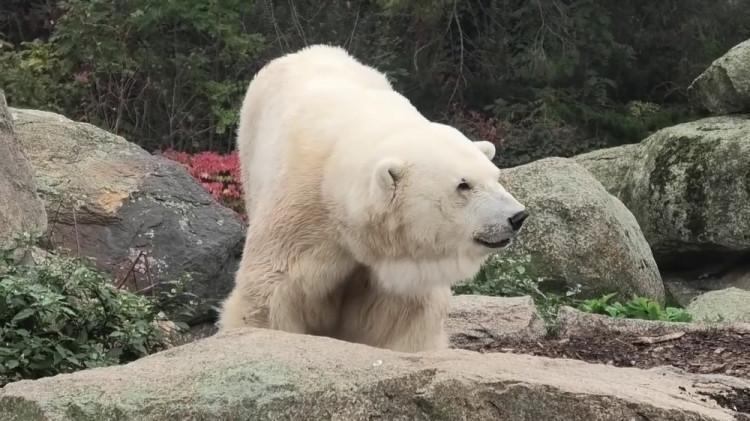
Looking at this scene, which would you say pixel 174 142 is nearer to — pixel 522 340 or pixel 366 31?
pixel 366 31

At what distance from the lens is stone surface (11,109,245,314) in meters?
6.17

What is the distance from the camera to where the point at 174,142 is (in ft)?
41.1

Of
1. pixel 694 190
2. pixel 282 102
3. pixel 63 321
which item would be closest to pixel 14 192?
pixel 63 321

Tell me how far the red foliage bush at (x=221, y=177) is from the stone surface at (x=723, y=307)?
4.02 meters

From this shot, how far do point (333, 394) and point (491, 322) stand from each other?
2.84 metres

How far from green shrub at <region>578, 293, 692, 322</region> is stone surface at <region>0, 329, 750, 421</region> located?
11.5 feet

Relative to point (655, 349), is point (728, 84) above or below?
above

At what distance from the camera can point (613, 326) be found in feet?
18.8

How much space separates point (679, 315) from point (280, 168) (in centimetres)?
333

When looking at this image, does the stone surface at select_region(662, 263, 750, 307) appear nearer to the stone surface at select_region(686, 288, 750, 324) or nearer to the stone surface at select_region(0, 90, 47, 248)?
the stone surface at select_region(686, 288, 750, 324)

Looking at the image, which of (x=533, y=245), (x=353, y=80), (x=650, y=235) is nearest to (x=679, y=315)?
(x=533, y=245)

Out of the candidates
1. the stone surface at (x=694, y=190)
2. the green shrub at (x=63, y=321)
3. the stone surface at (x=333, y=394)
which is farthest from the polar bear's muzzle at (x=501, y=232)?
the stone surface at (x=694, y=190)

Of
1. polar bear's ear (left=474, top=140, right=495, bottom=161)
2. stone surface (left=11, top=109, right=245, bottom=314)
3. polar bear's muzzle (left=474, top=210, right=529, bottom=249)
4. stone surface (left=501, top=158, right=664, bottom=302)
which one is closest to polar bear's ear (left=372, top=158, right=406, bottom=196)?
polar bear's muzzle (left=474, top=210, right=529, bottom=249)

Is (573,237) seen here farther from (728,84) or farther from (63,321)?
(63,321)
